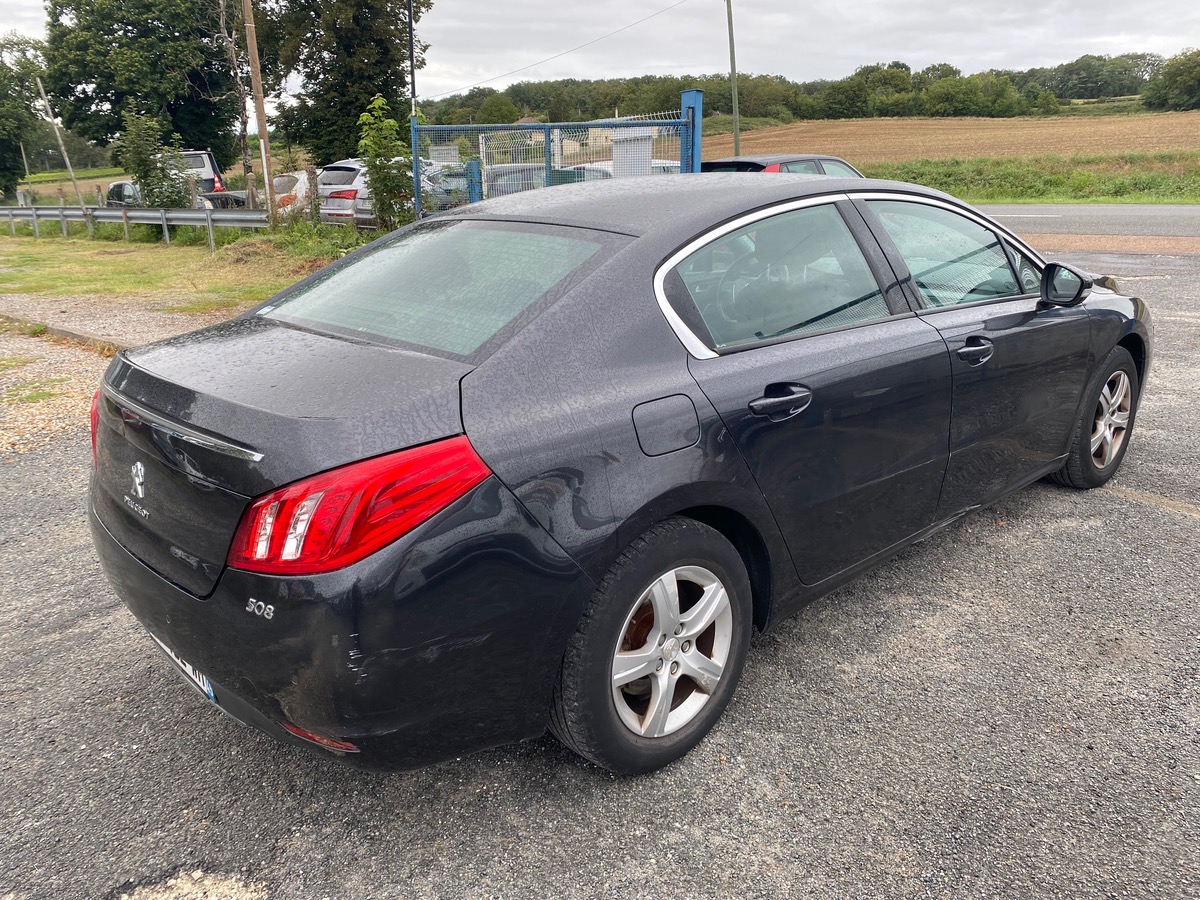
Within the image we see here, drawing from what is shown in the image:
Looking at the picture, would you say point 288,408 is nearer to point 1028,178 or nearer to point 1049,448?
point 1049,448

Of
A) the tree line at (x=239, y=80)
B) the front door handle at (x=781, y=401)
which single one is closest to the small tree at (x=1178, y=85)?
the tree line at (x=239, y=80)

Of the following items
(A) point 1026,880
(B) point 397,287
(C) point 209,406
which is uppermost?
(B) point 397,287

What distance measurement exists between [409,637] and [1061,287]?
3.10 m

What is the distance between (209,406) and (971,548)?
312cm

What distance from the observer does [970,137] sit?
150ft

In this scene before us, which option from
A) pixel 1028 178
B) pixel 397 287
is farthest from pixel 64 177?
pixel 397 287

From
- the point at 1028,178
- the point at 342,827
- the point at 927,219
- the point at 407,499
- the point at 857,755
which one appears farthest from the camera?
the point at 1028,178

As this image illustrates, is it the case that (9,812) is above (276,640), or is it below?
below

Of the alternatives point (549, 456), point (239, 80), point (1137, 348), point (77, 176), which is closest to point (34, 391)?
point (549, 456)

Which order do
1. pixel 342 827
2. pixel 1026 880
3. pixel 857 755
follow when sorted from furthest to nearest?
pixel 857 755, pixel 342 827, pixel 1026 880

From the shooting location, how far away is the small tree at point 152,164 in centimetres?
1881

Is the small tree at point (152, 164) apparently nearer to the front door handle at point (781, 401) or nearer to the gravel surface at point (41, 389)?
the gravel surface at point (41, 389)

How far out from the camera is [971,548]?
12.5 feet

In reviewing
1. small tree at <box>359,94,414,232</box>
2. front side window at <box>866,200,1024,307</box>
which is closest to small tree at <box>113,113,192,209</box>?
small tree at <box>359,94,414,232</box>
